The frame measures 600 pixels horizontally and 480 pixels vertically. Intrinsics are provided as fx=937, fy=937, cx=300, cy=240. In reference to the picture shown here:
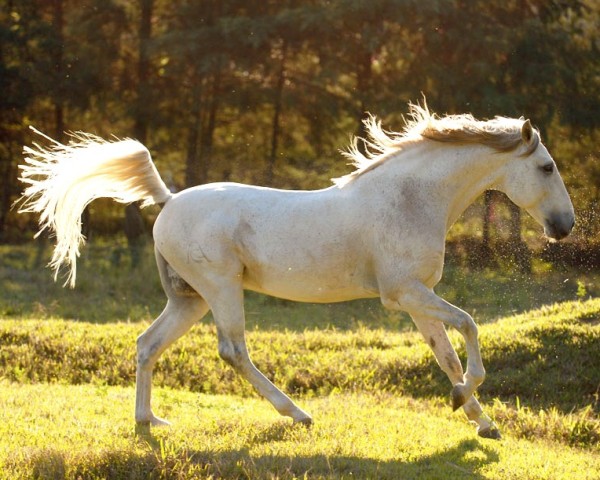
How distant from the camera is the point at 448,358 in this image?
6.41 meters

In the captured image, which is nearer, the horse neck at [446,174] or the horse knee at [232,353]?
the horse neck at [446,174]

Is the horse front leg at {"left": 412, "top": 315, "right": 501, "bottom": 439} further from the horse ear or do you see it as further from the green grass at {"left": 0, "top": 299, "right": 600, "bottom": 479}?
the horse ear

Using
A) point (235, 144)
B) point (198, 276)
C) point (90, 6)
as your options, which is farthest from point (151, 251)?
point (198, 276)

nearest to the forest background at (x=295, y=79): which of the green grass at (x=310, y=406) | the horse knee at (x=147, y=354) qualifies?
the green grass at (x=310, y=406)

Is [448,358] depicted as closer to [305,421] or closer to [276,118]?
[305,421]

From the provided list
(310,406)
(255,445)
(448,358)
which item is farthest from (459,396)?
(310,406)

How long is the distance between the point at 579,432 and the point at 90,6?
15.6 meters

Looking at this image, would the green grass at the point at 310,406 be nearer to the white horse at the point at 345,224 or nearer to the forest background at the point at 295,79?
the white horse at the point at 345,224

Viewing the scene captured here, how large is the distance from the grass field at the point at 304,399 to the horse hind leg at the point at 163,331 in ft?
0.68

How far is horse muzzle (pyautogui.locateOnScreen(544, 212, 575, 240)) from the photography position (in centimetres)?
624

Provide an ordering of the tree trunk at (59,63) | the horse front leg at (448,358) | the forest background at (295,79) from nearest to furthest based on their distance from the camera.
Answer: the horse front leg at (448,358), the forest background at (295,79), the tree trunk at (59,63)

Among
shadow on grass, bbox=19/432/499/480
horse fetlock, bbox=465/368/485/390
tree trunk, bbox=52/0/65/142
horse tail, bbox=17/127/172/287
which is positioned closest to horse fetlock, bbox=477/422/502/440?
horse fetlock, bbox=465/368/485/390

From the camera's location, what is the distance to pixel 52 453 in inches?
208

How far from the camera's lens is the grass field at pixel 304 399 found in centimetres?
539
